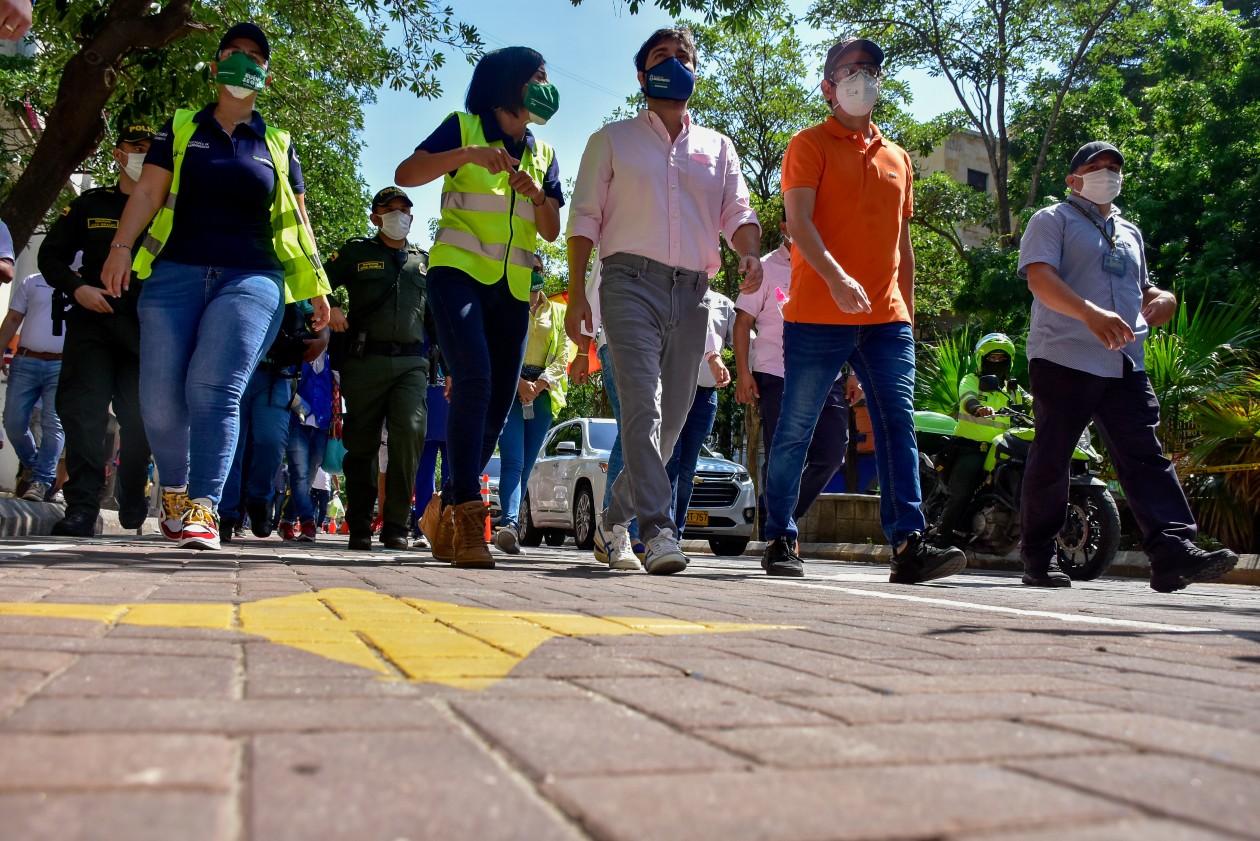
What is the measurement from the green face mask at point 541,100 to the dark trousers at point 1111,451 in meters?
2.58

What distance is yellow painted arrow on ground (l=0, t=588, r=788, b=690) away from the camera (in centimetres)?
246

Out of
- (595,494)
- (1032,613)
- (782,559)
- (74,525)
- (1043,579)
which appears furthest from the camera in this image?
(595,494)

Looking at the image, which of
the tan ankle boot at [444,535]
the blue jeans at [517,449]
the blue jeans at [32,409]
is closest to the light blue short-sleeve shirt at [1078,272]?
the tan ankle boot at [444,535]

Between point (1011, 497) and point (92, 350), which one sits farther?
point (1011, 497)

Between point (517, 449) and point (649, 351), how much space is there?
3.78 metres

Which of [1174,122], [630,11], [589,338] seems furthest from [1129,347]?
[1174,122]

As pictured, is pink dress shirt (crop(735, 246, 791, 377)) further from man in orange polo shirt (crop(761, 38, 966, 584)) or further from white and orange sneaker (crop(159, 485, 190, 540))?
white and orange sneaker (crop(159, 485, 190, 540))

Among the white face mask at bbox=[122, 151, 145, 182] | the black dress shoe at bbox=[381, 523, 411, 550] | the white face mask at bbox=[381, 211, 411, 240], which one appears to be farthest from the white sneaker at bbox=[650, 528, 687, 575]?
the white face mask at bbox=[122, 151, 145, 182]

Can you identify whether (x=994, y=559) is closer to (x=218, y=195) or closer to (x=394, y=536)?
(x=394, y=536)

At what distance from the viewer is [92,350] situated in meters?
7.73

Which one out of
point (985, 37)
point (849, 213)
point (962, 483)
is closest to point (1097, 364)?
point (849, 213)

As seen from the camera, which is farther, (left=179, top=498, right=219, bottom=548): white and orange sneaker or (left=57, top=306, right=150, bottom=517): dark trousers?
(left=57, top=306, right=150, bottom=517): dark trousers

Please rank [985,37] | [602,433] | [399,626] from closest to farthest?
[399,626] < [602,433] < [985,37]

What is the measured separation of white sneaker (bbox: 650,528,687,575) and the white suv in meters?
8.71
